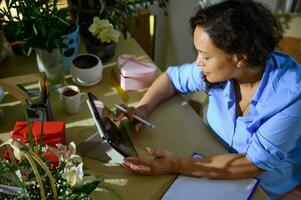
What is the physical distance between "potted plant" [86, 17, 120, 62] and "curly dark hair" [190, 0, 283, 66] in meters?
0.40

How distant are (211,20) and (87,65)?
1.67 feet

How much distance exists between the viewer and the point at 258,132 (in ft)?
3.58

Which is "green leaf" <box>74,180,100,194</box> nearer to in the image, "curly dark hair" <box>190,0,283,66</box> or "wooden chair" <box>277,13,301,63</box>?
"curly dark hair" <box>190,0,283,66</box>

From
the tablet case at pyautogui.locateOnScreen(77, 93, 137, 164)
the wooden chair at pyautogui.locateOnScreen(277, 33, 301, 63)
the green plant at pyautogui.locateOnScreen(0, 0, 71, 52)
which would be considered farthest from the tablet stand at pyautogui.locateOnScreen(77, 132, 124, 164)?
the wooden chair at pyautogui.locateOnScreen(277, 33, 301, 63)

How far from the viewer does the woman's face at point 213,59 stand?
3.52ft

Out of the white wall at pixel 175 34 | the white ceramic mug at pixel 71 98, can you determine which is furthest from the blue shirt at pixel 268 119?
the white wall at pixel 175 34

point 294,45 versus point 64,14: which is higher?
point 64,14

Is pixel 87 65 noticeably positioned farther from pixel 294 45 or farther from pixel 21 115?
pixel 294 45

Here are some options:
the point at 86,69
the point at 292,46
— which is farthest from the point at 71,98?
the point at 292,46

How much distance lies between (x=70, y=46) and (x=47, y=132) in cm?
43

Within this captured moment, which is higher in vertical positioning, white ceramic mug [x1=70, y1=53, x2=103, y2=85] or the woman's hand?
white ceramic mug [x1=70, y1=53, x2=103, y2=85]

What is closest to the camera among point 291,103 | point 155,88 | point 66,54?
point 291,103

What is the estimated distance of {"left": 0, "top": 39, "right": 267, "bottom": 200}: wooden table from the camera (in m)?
1.04

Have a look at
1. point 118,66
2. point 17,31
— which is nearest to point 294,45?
point 118,66
